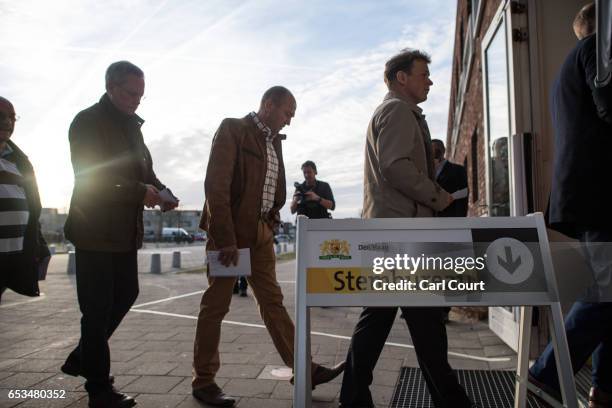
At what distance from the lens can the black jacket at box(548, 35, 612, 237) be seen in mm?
2521

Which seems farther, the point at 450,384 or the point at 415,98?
the point at 415,98

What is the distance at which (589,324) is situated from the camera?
2531 millimetres

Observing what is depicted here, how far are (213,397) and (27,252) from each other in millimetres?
1433

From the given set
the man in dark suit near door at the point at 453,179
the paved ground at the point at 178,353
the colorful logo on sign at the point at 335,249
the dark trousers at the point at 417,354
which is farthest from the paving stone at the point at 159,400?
the man in dark suit near door at the point at 453,179

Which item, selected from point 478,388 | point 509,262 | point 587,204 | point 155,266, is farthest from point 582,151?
point 155,266

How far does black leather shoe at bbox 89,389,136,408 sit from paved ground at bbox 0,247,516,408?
0.13 metres

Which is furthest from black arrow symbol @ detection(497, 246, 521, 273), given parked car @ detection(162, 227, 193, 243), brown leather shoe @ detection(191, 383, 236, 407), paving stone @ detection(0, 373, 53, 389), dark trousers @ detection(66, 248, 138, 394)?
parked car @ detection(162, 227, 193, 243)

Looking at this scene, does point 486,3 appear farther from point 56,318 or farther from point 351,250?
point 56,318

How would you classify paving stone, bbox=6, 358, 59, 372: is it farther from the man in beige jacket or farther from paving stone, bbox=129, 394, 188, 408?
the man in beige jacket

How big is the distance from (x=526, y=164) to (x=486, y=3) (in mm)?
3254

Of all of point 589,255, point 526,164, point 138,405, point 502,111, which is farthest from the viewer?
point 502,111

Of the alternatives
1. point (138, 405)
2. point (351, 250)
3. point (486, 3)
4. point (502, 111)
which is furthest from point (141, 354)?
point (486, 3)

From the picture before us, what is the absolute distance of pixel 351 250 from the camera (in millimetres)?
2199

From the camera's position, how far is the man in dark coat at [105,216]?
3.08 meters
